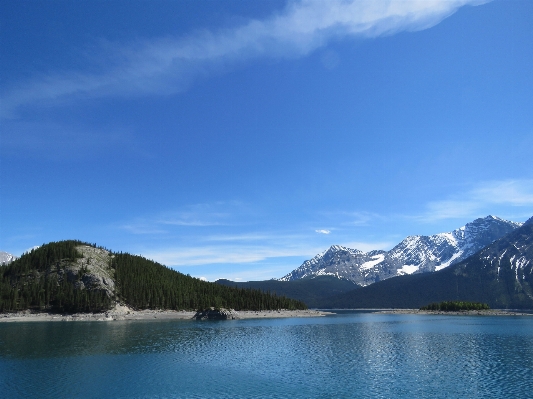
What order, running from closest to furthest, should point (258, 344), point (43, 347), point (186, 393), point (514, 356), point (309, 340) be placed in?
point (186, 393)
point (514, 356)
point (43, 347)
point (258, 344)
point (309, 340)

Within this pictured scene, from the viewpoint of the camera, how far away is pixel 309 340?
113 meters

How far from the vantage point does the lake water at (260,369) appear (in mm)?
53406

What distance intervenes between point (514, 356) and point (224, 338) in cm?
7607

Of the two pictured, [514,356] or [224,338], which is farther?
[224,338]

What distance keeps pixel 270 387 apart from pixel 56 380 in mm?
32555

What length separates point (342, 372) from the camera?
2594 inches

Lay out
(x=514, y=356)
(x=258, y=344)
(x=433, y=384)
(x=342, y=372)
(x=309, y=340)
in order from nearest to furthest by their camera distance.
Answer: (x=433, y=384) → (x=342, y=372) → (x=514, y=356) → (x=258, y=344) → (x=309, y=340)

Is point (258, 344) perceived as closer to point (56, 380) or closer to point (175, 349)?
point (175, 349)

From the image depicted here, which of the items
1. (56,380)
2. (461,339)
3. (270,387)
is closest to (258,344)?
(270,387)

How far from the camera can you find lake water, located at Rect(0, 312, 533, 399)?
53406mm

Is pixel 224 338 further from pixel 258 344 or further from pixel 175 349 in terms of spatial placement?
pixel 175 349

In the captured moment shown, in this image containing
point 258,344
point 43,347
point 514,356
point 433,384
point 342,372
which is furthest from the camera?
point 258,344

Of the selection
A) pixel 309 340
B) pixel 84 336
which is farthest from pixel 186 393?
pixel 84 336

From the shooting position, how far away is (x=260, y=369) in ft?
225
